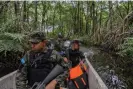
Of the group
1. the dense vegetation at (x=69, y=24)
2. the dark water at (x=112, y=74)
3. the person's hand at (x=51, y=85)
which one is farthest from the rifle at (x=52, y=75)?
the dense vegetation at (x=69, y=24)

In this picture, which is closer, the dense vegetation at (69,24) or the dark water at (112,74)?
the dark water at (112,74)

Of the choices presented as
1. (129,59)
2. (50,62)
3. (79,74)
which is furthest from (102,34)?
(50,62)

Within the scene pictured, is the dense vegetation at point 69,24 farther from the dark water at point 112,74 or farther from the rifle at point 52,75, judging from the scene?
the rifle at point 52,75

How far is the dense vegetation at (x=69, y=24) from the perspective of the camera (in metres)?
8.74

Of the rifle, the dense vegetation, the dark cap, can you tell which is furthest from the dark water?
the rifle

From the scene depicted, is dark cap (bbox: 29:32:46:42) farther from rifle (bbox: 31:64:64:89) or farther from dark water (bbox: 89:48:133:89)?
dark water (bbox: 89:48:133:89)

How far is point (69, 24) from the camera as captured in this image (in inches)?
1622

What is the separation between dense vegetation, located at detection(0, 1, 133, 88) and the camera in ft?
28.7

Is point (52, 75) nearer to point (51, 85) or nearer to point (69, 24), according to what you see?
point (51, 85)

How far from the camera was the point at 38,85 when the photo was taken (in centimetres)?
327

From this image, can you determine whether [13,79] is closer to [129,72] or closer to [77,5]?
[129,72]

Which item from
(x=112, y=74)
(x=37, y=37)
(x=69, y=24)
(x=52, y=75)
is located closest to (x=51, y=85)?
(x=52, y=75)

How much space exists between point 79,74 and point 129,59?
258 inches

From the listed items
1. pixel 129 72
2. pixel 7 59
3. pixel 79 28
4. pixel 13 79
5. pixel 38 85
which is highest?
pixel 38 85
